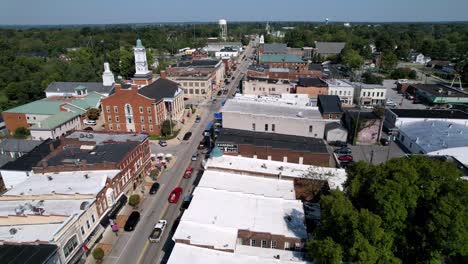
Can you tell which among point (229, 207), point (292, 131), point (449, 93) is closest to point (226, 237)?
point (229, 207)

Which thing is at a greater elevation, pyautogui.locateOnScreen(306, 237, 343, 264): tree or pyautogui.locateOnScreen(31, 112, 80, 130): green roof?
pyautogui.locateOnScreen(306, 237, 343, 264): tree

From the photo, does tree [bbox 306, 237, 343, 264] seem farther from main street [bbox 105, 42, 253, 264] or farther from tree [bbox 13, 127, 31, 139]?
tree [bbox 13, 127, 31, 139]

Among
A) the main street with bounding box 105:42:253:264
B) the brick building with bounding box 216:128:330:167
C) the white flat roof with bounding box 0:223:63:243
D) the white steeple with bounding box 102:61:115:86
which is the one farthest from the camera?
the white steeple with bounding box 102:61:115:86

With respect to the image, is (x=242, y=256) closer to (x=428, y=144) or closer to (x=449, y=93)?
(x=428, y=144)

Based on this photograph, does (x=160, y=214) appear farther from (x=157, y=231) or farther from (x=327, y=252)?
(x=327, y=252)

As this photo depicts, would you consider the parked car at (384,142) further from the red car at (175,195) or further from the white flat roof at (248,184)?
the red car at (175,195)

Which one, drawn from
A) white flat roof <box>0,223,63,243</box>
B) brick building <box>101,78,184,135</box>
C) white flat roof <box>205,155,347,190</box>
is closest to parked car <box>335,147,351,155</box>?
white flat roof <box>205,155,347,190</box>
